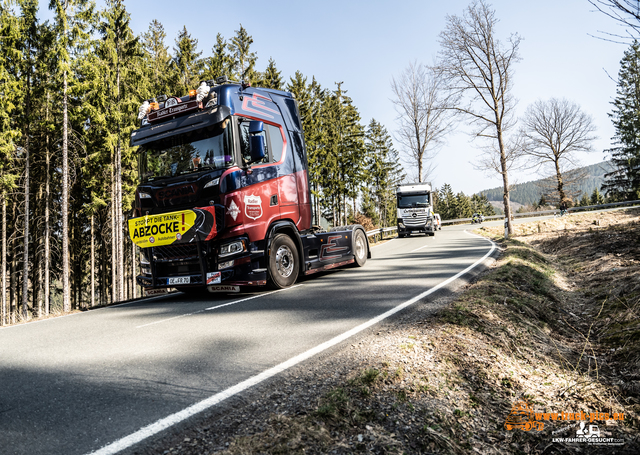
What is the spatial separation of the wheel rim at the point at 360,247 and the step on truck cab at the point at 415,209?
1442cm

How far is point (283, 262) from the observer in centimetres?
845

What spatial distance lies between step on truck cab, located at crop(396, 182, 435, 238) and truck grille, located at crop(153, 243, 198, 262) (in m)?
20.0

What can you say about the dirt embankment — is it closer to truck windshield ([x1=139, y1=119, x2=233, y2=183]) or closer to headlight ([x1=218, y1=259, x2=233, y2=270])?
headlight ([x1=218, y1=259, x2=233, y2=270])

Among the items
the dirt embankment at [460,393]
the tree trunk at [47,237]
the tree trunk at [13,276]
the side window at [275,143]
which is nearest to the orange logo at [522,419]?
the dirt embankment at [460,393]

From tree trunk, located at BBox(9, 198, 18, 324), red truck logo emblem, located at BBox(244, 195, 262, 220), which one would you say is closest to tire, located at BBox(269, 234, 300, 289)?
red truck logo emblem, located at BBox(244, 195, 262, 220)

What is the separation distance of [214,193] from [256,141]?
1.25m

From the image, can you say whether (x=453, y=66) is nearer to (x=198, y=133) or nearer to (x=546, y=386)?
(x=198, y=133)

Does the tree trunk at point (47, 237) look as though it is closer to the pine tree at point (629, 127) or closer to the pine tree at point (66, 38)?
the pine tree at point (66, 38)

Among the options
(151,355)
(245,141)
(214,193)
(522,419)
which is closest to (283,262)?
(214,193)

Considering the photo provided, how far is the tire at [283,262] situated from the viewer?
26.2ft

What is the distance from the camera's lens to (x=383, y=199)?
63062mm

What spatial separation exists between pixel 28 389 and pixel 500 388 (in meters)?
4.11

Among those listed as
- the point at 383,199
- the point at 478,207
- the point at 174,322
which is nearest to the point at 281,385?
the point at 174,322

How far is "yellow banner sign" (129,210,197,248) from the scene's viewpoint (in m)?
7.22
